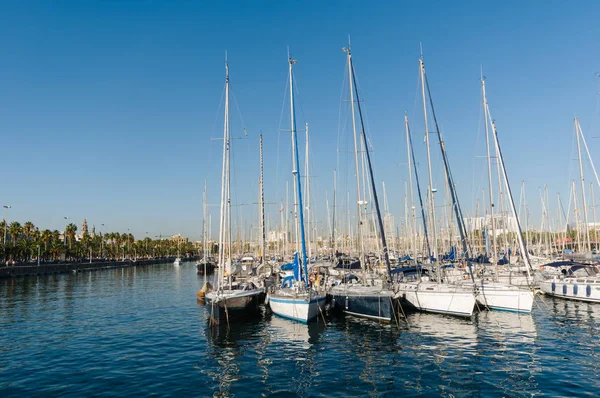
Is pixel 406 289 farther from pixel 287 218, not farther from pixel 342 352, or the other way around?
pixel 287 218

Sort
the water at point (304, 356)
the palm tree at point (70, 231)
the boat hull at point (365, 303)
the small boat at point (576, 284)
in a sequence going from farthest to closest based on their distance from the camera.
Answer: the palm tree at point (70, 231)
the small boat at point (576, 284)
the boat hull at point (365, 303)
the water at point (304, 356)

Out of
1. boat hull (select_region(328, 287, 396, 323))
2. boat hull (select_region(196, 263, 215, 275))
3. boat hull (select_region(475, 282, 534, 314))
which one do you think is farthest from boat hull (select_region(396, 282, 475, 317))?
boat hull (select_region(196, 263, 215, 275))

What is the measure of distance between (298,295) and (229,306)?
5.09 m

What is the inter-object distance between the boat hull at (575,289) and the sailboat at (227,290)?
2896 centimetres

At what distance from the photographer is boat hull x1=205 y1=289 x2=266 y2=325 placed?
2823 cm

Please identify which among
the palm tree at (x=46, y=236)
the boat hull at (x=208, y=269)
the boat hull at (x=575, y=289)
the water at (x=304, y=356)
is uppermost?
the palm tree at (x=46, y=236)

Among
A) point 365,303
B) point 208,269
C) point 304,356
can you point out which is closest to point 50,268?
point 208,269

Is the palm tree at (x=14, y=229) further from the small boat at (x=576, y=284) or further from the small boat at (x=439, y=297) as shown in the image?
the small boat at (x=576, y=284)

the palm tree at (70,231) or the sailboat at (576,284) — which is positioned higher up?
the palm tree at (70,231)

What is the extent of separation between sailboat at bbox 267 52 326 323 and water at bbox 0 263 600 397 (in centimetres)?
85

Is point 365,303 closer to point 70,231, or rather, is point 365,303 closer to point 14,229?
point 14,229

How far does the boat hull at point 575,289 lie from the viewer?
34.9 meters

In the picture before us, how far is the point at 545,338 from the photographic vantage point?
23.4 metres

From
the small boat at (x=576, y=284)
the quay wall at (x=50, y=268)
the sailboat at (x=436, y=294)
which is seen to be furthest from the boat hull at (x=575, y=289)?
the quay wall at (x=50, y=268)
